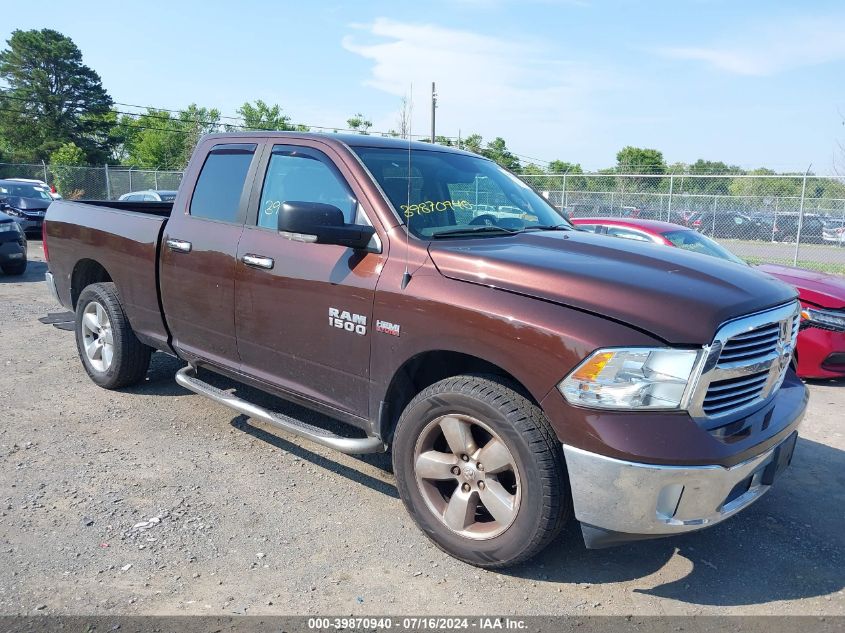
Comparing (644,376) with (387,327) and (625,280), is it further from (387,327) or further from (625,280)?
(387,327)

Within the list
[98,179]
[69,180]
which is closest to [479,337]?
[98,179]

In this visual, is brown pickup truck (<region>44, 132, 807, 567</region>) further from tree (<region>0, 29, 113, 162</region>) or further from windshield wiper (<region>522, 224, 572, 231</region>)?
tree (<region>0, 29, 113, 162</region>)

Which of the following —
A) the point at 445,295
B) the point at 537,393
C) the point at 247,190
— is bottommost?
the point at 537,393

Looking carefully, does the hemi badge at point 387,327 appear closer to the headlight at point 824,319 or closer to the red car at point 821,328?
the red car at point 821,328

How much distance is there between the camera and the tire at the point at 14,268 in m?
11.6

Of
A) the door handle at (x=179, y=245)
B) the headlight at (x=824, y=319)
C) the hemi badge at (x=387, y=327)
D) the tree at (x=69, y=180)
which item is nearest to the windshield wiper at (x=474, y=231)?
the hemi badge at (x=387, y=327)

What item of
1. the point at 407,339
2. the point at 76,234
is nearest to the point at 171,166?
the point at 76,234

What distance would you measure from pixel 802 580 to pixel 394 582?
191cm

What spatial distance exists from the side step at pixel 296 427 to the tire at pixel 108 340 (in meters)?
0.92

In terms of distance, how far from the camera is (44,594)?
2.88 metres

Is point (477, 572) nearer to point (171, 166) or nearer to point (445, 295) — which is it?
point (445, 295)

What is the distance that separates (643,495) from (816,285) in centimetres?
479

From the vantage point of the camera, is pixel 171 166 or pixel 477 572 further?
pixel 171 166

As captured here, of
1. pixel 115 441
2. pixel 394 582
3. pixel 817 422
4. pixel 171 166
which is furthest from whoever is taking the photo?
pixel 171 166
